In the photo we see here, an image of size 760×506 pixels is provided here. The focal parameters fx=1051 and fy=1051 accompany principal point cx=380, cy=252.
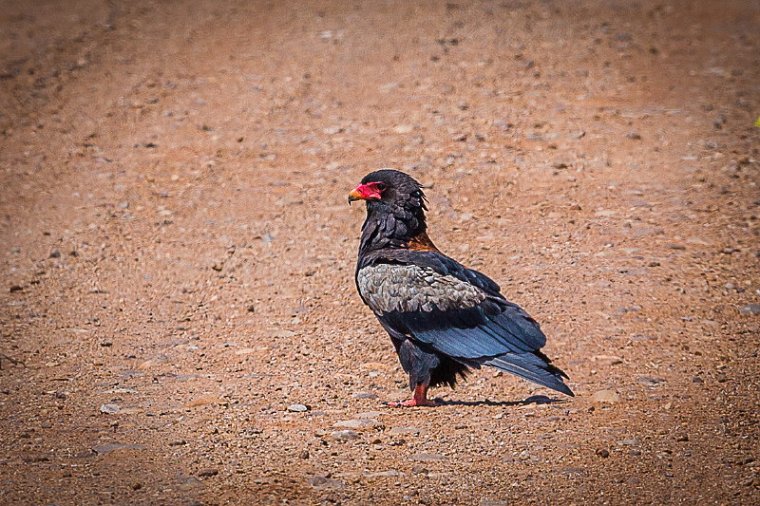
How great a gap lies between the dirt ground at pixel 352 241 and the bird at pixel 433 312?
1.05 ft

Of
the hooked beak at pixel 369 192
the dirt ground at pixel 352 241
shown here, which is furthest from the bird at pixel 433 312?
the dirt ground at pixel 352 241

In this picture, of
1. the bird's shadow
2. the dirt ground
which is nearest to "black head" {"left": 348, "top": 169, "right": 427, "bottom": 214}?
the dirt ground

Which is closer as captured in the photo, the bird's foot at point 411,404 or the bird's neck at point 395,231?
the bird's foot at point 411,404

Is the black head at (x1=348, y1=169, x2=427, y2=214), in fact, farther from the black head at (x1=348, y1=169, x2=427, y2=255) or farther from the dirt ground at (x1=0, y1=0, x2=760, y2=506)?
the dirt ground at (x1=0, y1=0, x2=760, y2=506)

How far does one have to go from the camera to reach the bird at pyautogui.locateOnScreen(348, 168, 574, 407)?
6.09m

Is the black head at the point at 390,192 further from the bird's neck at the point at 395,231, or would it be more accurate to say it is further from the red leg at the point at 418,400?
the red leg at the point at 418,400

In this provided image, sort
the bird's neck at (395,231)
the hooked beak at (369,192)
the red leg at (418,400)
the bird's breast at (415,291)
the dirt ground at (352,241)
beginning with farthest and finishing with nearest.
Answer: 1. the hooked beak at (369,192)
2. the bird's neck at (395,231)
3. the red leg at (418,400)
4. the bird's breast at (415,291)
5. the dirt ground at (352,241)

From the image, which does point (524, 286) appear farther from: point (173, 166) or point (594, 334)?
point (173, 166)

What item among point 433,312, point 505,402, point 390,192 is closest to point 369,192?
point 390,192

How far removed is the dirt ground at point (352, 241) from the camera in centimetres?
557

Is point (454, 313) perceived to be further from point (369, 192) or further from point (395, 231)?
point (369, 192)

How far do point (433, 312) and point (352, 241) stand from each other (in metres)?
2.78

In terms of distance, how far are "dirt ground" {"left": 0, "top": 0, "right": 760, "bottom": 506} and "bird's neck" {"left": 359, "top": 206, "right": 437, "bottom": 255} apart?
89 cm

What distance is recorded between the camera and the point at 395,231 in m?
6.71
